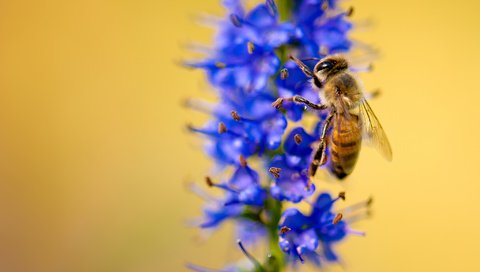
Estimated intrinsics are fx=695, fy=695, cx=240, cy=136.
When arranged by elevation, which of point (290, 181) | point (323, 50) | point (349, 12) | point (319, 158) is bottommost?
point (290, 181)

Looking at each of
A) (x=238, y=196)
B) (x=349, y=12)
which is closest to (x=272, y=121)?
(x=238, y=196)

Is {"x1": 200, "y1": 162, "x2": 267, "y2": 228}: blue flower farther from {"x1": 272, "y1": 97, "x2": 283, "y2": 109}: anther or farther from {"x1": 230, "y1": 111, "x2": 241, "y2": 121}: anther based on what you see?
{"x1": 272, "y1": 97, "x2": 283, "y2": 109}: anther

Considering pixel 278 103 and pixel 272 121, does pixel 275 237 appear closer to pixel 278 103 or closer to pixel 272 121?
pixel 272 121

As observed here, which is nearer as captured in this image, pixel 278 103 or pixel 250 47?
pixel 278 103

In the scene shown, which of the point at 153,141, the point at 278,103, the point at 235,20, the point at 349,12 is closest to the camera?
the point at 278,103

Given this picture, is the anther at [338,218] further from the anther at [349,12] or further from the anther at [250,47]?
the anther at [349,12]

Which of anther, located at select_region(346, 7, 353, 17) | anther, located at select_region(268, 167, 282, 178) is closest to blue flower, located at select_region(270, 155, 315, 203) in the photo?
anther, located at select_region(268, 167, 282, 178)

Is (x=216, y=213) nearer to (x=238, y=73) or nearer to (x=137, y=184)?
(x=238, y=73)

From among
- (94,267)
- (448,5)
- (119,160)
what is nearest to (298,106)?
(94,267)
